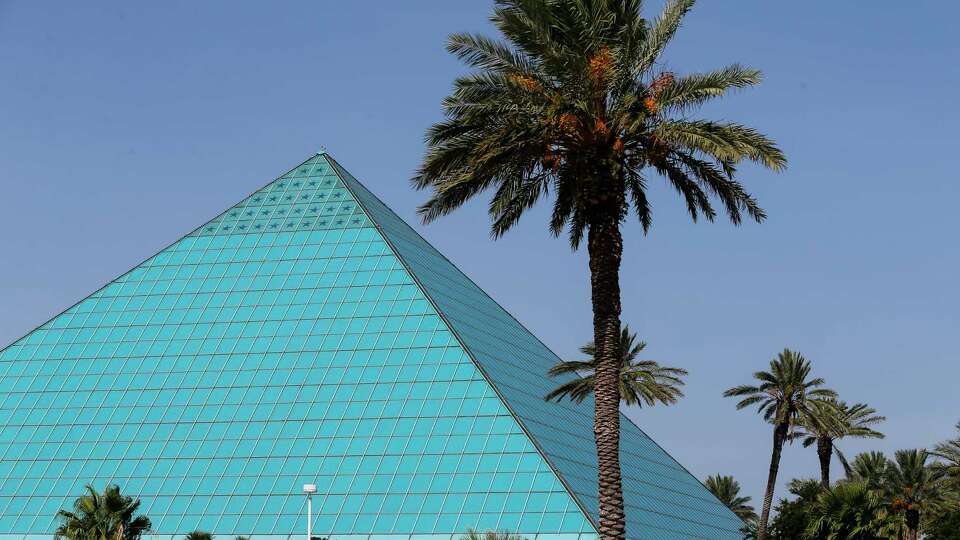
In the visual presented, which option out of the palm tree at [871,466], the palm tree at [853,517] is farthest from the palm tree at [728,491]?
the palm tree at [853,517]

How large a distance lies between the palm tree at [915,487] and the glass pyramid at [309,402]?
9407 mm

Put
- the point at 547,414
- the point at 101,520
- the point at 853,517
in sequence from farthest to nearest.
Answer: the point at 547,414 < the point at 853,517 < the point at 101,520

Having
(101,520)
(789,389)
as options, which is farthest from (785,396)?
(101,520)

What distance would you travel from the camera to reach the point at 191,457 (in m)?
43.9

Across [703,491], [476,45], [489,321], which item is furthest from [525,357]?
[476,45]

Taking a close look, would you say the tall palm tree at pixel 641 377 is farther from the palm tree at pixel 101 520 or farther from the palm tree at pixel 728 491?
the palm tree at pixel 728 491

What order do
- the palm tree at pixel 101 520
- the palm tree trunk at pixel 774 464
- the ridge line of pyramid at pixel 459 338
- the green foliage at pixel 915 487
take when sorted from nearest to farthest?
1. the palm tree at pixel 101 520
2. the ridge line of pyramid at pixel 459 338
3. the palm tree trunk at pixel 774 464
4. the green foliage at pixel 915 487

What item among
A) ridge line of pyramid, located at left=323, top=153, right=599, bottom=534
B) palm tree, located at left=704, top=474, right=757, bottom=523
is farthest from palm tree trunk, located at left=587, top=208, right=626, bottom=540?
palm tree, located at left=704, top=474, right=757, bottom=523

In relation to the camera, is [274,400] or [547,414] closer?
[274,400]

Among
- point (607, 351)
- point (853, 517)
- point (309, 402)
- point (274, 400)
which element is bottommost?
point (607, 351)

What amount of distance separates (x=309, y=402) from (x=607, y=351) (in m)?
24.7

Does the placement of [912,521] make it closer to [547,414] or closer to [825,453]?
[825,453]

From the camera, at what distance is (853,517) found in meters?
35.4

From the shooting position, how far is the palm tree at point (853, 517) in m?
Result: 34.8
